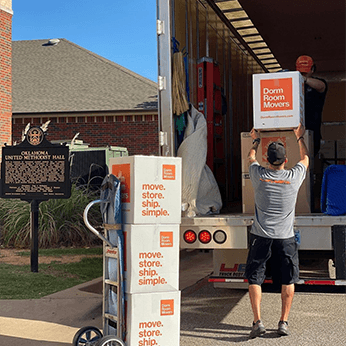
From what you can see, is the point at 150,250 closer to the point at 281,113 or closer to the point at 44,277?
the point at 281,113

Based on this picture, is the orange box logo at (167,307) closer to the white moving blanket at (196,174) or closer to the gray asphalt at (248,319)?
the gray asphalt at (248,319)

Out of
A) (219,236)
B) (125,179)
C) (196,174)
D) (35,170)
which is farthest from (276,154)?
(35,170)

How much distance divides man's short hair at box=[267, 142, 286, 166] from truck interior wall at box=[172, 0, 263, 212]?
165 cm

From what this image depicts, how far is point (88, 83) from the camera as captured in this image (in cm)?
2614

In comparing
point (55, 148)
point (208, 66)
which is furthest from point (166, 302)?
point (55, 148)

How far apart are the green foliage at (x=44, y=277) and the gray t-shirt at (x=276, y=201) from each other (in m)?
3.52

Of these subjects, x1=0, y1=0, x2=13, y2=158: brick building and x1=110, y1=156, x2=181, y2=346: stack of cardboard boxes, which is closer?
x1=110, y1=156, x2=181, y2=346: stack of cardboard boxes

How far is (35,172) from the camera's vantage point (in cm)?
1014

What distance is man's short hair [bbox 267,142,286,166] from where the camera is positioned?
17.9 feet

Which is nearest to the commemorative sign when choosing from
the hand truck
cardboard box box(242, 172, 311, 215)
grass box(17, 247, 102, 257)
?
grass box(17, 247, 102, 257)

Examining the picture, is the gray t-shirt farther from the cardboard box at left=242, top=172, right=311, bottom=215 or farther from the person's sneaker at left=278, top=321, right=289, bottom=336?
the person's sneaker at left=278, top=321, right=289, bottom=336

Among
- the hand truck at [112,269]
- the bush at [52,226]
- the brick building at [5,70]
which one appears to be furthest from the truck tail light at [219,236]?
the brick building at [5,70]

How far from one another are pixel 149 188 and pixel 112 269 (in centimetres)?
71

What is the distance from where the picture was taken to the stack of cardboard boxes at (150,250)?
4.72 m
